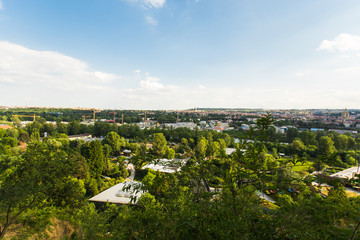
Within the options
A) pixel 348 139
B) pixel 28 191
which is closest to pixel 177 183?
pixel 28 191

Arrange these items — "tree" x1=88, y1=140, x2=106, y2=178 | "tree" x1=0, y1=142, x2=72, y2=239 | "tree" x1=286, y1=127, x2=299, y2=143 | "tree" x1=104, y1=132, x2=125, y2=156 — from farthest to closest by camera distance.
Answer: "tree" x1=286, y1=127, x2=299, y2=143 → "tree" x1=104, y1=132, x2=125, y2=156 → "tree" x1=88, y1=140, x2=106, y2=178 → "tree" x1=0, y1=142, x2=72, y2=239

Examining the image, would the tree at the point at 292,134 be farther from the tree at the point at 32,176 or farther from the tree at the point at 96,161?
the tree at the point at 32,176

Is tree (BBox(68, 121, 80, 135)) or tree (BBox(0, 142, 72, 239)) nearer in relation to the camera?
tree (BBox(0, 142, 72, 239))

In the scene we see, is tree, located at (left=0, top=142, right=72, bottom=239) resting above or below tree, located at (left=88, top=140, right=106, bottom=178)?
above

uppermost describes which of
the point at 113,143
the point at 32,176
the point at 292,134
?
the point at 32,176

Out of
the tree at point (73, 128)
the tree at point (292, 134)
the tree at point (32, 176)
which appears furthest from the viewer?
the tree at point (73, 128)

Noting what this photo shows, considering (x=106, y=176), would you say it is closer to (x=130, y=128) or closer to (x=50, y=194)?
(x=50, y=194)

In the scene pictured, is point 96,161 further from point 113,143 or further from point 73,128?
point 73,128

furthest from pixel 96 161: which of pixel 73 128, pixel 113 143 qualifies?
pixel 73 128

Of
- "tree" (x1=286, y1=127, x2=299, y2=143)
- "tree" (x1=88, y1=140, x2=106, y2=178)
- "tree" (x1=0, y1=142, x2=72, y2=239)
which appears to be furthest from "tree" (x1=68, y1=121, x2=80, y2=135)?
"tree" (x1=286, y1=127, x2=299, y2=143)

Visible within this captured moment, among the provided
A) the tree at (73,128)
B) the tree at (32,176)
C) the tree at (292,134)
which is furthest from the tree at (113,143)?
the tree at (292,134)

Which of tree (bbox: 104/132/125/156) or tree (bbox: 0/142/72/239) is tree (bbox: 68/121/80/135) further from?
tree (bbox: 0/142/72/239)
